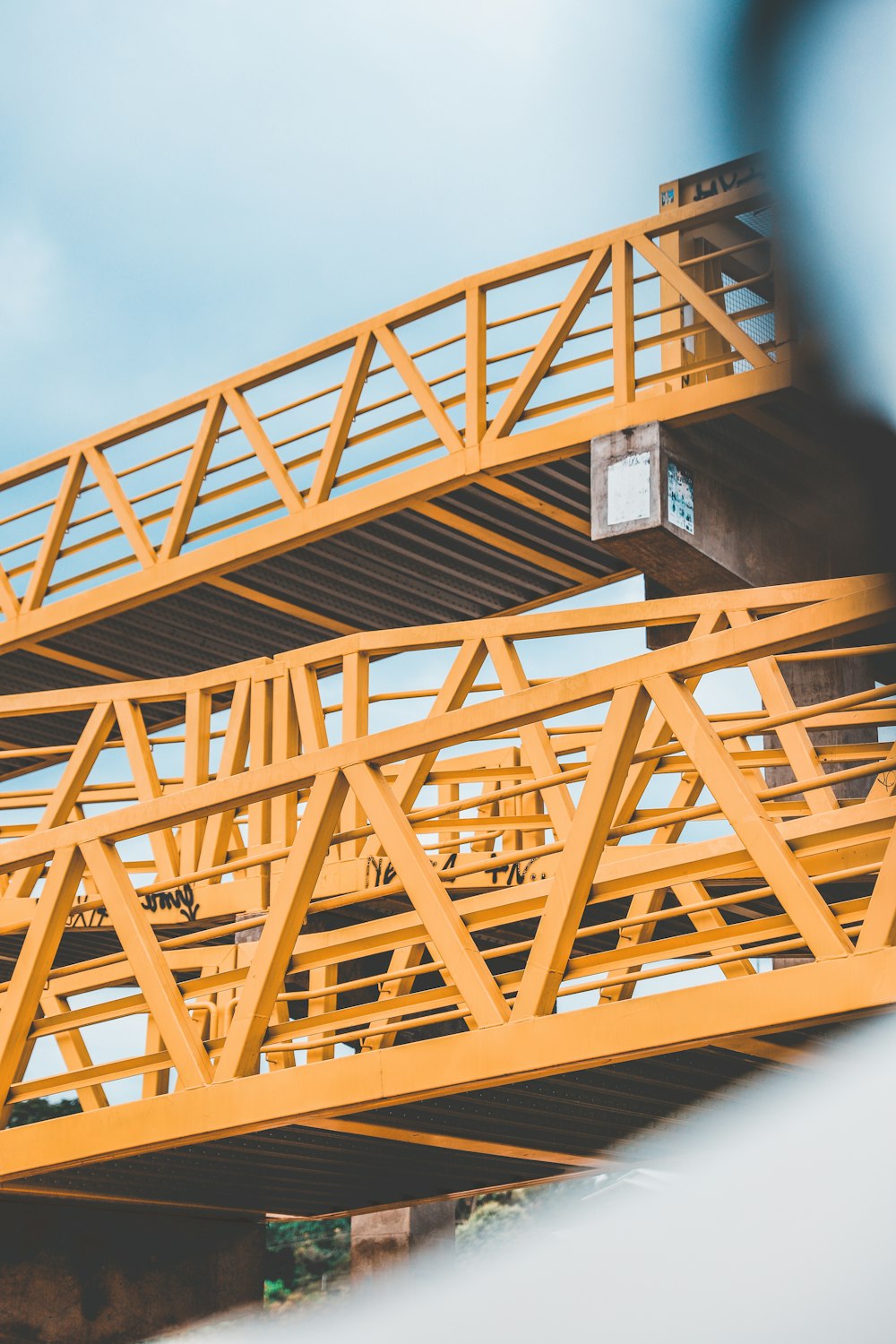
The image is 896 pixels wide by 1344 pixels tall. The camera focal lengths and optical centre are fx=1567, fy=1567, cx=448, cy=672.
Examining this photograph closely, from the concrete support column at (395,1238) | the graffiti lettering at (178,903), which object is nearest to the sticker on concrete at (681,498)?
the graffiti lettering at (178,903)

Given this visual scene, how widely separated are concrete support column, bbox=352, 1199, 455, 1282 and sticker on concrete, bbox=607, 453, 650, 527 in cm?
670

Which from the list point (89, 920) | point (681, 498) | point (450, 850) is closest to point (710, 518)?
point (681, 498)

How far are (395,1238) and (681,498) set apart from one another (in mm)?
7478

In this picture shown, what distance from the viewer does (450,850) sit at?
1345 centimetres

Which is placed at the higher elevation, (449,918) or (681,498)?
(681,498)

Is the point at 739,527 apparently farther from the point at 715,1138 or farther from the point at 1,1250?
the point at 715,1138

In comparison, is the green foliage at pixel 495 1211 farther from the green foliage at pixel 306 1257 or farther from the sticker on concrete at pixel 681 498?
the sticker on concrete at pixel 681 498

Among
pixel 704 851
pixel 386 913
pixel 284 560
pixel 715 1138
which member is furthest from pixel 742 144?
pixel 284 560

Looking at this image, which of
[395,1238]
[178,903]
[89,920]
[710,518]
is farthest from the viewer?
[395,1238]

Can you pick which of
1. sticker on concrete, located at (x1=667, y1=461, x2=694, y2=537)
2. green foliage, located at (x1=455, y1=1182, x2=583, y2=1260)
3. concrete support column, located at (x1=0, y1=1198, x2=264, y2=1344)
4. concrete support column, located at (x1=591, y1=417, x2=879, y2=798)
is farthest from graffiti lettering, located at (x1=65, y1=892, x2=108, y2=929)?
green foliage, located at (x1=455, y1=1182, x2=583, y2=1260)

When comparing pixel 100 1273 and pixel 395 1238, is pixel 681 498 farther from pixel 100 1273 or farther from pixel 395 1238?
A: pixel 395 1238

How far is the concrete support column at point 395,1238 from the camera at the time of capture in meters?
14.4

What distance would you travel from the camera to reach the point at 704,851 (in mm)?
7750

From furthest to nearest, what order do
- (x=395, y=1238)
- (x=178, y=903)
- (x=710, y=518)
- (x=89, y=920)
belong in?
(x=395, y=1238)
(x=89, y=920)
(x=178, y=903)
(x=710, y=518)
